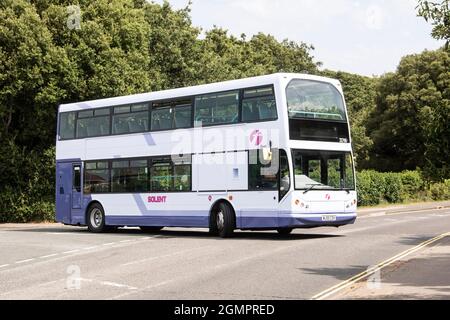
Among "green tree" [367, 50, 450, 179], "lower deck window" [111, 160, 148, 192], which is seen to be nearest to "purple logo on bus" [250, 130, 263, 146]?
"lower deck window" [111, 160, 148, 192]

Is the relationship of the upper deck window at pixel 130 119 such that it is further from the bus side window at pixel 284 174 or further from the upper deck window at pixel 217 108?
the bus side window at pixel 284 174

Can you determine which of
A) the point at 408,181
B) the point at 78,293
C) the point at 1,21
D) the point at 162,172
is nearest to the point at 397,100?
the point at 408,181

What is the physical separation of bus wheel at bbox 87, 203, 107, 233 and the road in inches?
108

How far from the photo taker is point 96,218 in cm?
2483

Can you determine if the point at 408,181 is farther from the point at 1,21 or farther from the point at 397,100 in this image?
the point at 1,21

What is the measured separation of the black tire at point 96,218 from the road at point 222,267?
2725mm

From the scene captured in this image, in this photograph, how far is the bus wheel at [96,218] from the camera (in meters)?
24.5

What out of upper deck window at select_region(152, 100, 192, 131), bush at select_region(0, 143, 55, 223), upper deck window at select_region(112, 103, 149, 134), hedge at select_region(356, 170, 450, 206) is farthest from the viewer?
hedge at select_region(356, 170, 450, 206)

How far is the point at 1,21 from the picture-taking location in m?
30.9

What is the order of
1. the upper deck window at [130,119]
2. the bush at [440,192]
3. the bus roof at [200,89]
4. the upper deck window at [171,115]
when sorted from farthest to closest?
1. the bush at [440,192]
2. the upper deck window at [130,119]
3. the upper deck window at [171,115]
4. the bus roof at [200,89]

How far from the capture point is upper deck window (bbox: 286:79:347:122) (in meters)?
19.3

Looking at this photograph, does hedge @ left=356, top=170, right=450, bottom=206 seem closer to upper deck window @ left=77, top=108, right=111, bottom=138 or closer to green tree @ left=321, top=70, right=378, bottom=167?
green tree @ left=321, top=70, right=378, bottom=167

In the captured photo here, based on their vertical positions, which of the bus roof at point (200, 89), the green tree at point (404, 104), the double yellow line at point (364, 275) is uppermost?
the green tree at point (404, 104)

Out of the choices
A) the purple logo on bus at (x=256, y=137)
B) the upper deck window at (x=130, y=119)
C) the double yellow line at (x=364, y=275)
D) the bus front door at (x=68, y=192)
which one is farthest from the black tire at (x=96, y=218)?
the double yellow line at (x=364, y=275)
